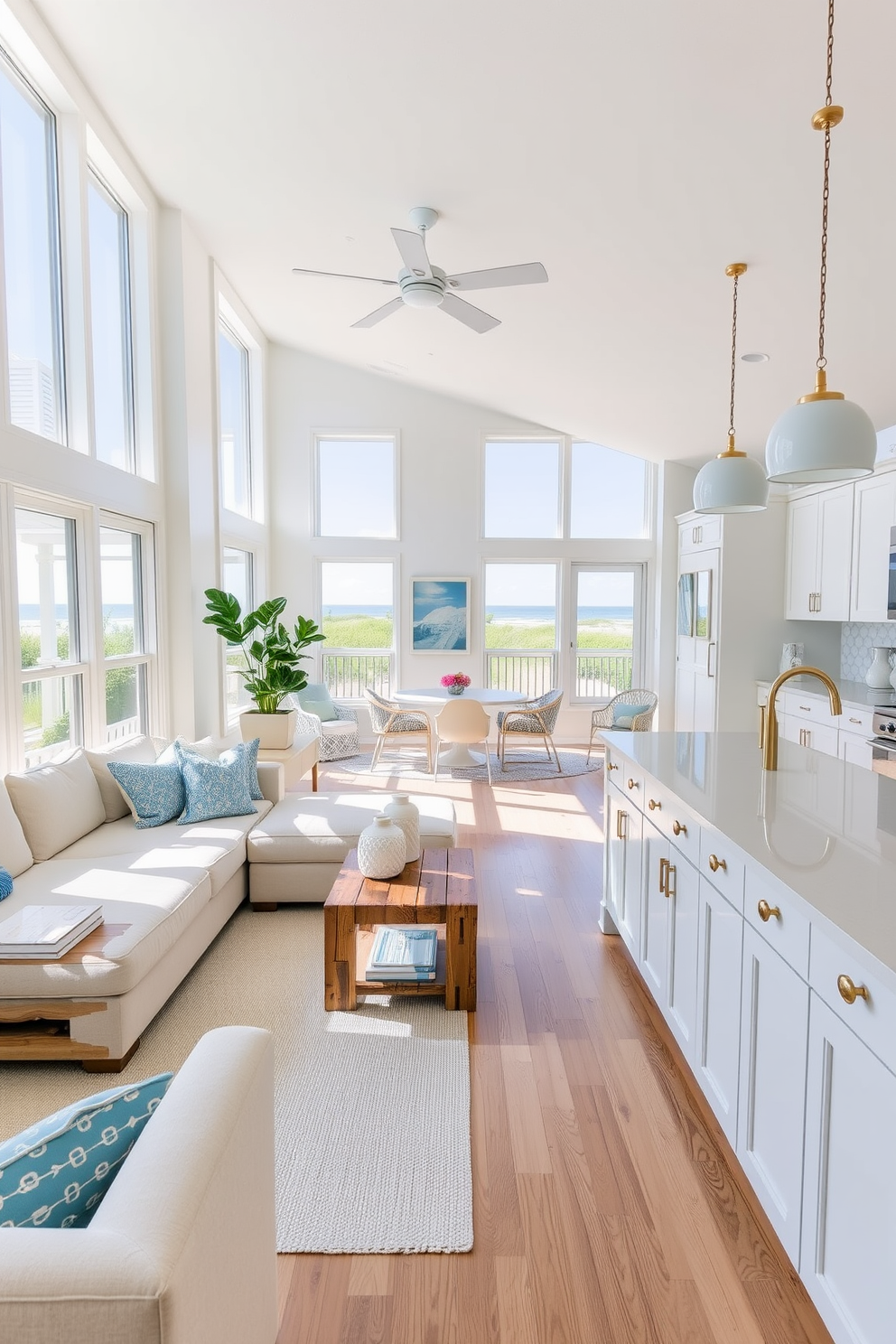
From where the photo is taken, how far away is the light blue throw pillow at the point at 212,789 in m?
3.68

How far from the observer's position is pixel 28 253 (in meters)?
3.57

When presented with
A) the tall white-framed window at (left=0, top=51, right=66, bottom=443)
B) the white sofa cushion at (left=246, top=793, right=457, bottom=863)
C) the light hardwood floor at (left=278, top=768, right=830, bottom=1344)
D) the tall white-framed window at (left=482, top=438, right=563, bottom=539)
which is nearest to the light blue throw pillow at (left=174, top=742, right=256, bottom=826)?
the white sofa cushion at (left=246, top=793, right=457, bottom=863)

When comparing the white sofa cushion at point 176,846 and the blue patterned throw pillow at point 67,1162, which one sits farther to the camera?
the white sofa cushion at point 176,846

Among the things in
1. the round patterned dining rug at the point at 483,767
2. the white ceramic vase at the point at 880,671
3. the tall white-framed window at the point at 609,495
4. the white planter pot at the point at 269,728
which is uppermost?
the tall white-framed window at the point at 609,495

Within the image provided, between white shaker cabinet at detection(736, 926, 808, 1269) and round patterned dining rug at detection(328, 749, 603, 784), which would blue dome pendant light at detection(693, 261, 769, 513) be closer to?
white shaker cabinet at detection(736, 926, 808, 1269)

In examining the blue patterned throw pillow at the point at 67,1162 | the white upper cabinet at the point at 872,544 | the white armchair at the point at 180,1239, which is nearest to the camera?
the white armchair at the point at 180,1239

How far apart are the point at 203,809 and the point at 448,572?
192 inches

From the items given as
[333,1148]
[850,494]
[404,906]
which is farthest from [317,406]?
[333,1148]

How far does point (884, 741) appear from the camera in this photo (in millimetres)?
4398

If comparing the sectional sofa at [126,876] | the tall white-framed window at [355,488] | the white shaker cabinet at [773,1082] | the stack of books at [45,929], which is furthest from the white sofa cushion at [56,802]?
the tall white-framed window at [355,488]

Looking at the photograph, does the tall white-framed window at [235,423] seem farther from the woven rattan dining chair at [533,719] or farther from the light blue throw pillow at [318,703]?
the woven rattan dining chair at [533,719]

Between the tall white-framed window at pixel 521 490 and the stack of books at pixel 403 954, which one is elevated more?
the tall white-framed window at pixel 521 490

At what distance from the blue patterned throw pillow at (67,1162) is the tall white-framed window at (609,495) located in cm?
756

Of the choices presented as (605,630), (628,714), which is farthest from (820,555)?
(605,630)
